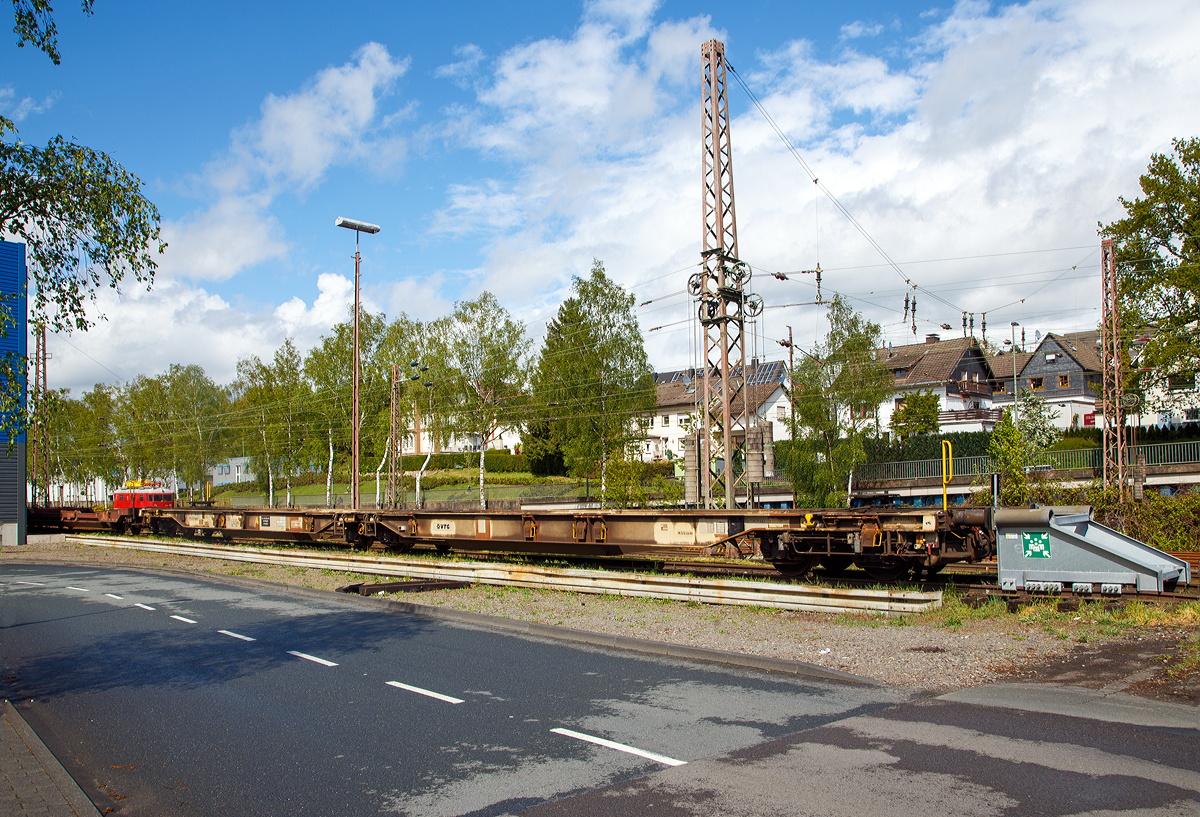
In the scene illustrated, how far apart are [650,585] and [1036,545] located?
6217 mm

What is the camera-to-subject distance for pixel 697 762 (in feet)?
19.4

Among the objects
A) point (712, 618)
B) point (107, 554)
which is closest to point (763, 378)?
point (107, 554)

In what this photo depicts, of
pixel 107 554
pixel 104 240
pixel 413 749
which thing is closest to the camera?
pixel 413 749

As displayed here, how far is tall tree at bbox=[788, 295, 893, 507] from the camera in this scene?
146 feet

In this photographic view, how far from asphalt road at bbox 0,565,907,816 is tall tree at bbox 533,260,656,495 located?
3500 centimetres

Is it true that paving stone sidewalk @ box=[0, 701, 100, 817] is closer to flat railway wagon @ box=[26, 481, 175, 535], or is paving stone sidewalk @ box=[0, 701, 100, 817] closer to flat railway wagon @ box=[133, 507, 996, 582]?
flat railway wagon @ box=[133, 507, 996, 582]

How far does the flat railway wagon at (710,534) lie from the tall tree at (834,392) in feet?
87.2

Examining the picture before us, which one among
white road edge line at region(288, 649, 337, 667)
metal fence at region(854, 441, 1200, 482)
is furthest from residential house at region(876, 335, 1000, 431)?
white road edge line at region(288, 649, 337, 667)

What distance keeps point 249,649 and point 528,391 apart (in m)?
39.9

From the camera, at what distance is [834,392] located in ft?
151

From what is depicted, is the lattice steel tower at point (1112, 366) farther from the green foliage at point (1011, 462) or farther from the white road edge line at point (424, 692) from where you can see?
the white road edge line at point (424, 692)

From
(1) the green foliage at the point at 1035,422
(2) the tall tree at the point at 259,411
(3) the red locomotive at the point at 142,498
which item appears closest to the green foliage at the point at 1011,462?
(1) the green foliage at the point at 1035,422

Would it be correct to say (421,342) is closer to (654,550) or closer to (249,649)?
(654,550)

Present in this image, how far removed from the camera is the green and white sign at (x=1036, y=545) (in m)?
12.1
